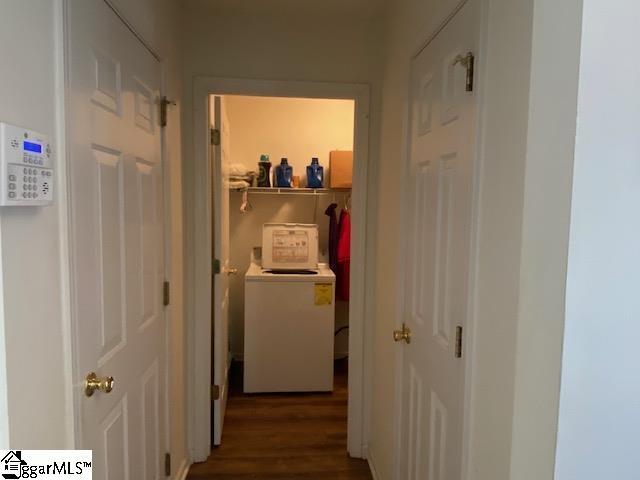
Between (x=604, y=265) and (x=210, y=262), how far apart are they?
1911 millimetres

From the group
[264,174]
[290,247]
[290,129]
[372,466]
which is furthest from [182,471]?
[290,129]

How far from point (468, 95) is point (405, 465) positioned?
4.63 feet

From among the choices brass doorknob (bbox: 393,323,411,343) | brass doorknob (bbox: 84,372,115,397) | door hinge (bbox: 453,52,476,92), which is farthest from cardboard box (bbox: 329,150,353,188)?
brass doorknob (bbox: 84,372,115,397)

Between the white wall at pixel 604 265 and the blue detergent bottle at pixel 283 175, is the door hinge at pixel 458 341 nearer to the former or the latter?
the white wall at pixel 604 265

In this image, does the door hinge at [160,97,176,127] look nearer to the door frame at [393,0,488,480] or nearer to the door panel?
the door panel

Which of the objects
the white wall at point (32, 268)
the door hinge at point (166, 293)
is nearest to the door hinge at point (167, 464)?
the door hinge at point (166, 293)

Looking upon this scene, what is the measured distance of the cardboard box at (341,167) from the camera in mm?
3418

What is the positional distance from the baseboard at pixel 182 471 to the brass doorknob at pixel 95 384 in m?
1.09

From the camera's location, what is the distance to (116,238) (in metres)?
1.31

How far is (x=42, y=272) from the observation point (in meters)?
0.91

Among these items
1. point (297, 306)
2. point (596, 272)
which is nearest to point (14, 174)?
point (596, 272)

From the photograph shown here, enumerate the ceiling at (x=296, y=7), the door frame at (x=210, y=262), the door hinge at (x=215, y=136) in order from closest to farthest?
the ceiling at (x=296, y=7), the door frame at (x=210, y=262), the door hinge at (x=215, y=136)

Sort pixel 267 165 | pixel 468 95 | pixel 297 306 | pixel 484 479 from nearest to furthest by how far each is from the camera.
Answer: pixel 484 479 → pixel 468 95 → pixel 297 306 → pixel 267 165

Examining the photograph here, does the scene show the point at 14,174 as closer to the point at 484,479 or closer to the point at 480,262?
the point at 480,262
